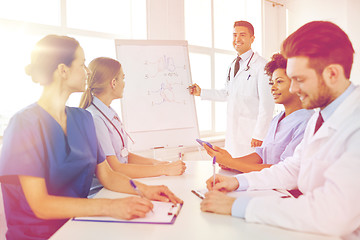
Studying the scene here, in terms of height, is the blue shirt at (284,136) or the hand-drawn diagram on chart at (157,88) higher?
the hand-drawn diagram on chart at (157,88)

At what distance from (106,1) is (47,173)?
→ 226 centimetres

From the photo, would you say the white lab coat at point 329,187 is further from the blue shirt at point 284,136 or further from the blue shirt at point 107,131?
the blue shirt at point 107,131

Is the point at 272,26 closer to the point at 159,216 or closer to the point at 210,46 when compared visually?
the point at 210,46

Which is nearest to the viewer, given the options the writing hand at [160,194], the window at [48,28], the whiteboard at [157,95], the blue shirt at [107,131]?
the writing hand at [160,194]

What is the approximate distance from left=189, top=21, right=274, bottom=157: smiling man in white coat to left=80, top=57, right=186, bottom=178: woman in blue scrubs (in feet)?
4.34

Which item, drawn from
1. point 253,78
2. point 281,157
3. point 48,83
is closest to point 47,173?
point 48,83

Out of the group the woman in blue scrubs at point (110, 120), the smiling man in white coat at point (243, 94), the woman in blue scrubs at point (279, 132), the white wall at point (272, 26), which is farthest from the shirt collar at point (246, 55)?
the woman in blue scrubs at point (110, 120)

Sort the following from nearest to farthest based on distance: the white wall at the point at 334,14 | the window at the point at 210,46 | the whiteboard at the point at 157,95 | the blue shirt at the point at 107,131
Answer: the blue shirt at the point at 107,131 < the whiteboard at the point at 157,95 < the window at the point at 210,46 < the white wall at the point at 334,14

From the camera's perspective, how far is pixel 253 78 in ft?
9.39

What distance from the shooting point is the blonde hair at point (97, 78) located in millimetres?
1593

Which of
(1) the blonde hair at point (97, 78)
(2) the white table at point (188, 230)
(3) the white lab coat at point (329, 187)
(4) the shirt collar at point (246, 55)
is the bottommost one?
(2) the white table at point (188, 230)

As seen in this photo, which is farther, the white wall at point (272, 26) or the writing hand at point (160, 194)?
the white wall at point (272, 26)

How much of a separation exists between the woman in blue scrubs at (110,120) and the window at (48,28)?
0.58m

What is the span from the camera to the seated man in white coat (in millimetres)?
774
